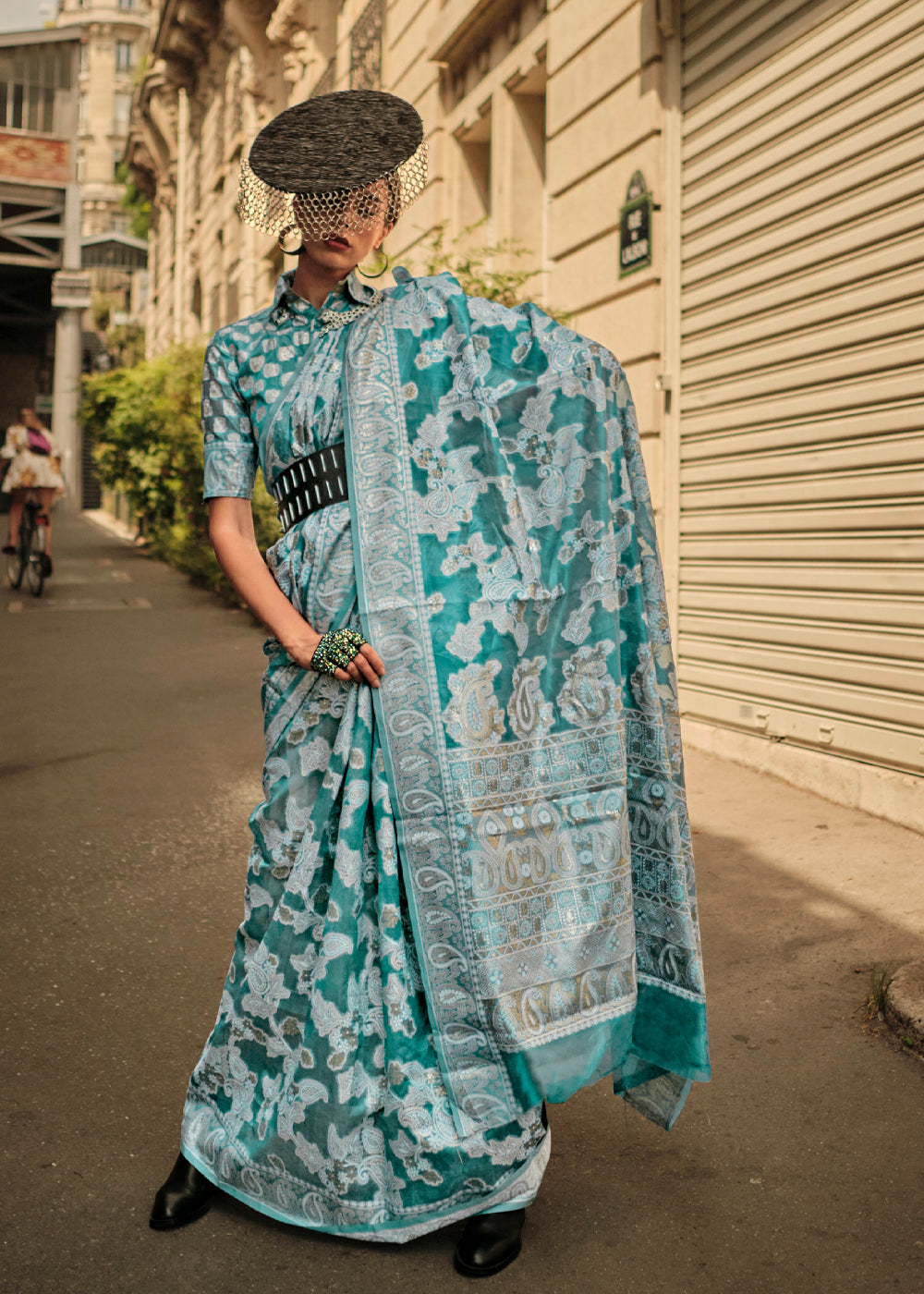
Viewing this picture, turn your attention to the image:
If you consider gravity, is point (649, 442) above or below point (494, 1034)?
above

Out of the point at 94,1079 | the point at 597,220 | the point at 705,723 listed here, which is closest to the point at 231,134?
the point at 597,220

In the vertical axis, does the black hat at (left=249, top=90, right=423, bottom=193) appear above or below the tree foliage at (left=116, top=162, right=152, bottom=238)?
below

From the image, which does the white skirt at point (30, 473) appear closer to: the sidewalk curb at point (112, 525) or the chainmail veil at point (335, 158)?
the sidewalk curb at point (112, 525)

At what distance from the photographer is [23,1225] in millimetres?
2299

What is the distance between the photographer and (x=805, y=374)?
5.68m

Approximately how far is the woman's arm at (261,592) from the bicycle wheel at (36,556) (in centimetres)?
1116

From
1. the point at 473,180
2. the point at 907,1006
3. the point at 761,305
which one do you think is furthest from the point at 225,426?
the point at 473,180

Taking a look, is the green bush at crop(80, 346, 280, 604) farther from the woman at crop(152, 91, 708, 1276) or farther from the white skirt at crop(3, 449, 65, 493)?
the woman at crop(152, 91, 708, 1276)

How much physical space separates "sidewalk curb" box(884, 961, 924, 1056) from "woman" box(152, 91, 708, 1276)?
101cm

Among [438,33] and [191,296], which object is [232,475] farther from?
[191,296]

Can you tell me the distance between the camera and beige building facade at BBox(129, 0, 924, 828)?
5.09 m

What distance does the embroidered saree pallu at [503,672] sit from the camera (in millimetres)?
2139

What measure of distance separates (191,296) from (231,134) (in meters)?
6.44

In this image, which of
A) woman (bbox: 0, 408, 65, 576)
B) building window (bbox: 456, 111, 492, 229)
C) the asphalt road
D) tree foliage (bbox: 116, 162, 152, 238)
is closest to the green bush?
woman (bbox: 0, 408, 65, 576)
